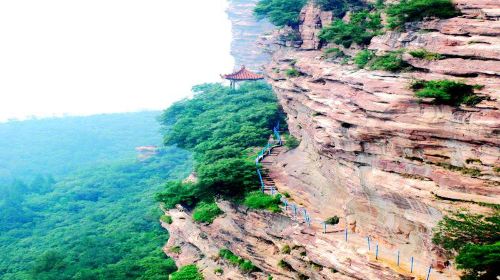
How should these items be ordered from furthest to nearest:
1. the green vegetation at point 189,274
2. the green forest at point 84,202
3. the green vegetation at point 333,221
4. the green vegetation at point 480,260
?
1. the green forest at point 84,202
2. the green vegetation at point 189,274
3. the green vegetation at point 333,221
4. the green vegetation at point 480,260

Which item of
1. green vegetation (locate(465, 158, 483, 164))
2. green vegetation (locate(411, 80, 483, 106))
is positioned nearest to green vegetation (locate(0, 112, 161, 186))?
green vegetation (locate(411, 80, 483, 106))

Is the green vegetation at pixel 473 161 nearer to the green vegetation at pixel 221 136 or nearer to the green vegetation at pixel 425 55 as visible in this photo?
the green vegetation at pixel 425 55

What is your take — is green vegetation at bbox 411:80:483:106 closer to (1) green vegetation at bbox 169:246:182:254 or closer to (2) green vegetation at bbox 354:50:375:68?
(2) green vegetation at bbox 354:50:375:68

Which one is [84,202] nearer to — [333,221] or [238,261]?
[238,261]

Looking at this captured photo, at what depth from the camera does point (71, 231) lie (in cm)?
4503

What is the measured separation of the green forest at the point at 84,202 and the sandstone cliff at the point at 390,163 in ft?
41.7


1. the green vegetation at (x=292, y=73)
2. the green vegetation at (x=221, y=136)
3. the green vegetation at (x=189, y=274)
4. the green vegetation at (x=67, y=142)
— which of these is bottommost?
the green vegetation at (x=67, y=142)

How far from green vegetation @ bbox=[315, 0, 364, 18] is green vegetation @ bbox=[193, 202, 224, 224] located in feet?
39.4

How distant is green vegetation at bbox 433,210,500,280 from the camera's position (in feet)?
44.2

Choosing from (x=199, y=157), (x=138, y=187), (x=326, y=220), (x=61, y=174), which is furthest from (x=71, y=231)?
(x=326, y=220)

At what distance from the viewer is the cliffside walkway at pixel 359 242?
15692mm

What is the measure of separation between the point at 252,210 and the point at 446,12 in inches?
455

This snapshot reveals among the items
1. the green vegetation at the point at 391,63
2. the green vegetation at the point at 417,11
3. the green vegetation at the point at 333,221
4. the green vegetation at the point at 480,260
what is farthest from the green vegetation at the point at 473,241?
the green vegetation at the point at 417,11

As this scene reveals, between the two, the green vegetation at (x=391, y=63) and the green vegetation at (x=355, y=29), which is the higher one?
the green vegetation at (x=355, y=29)
